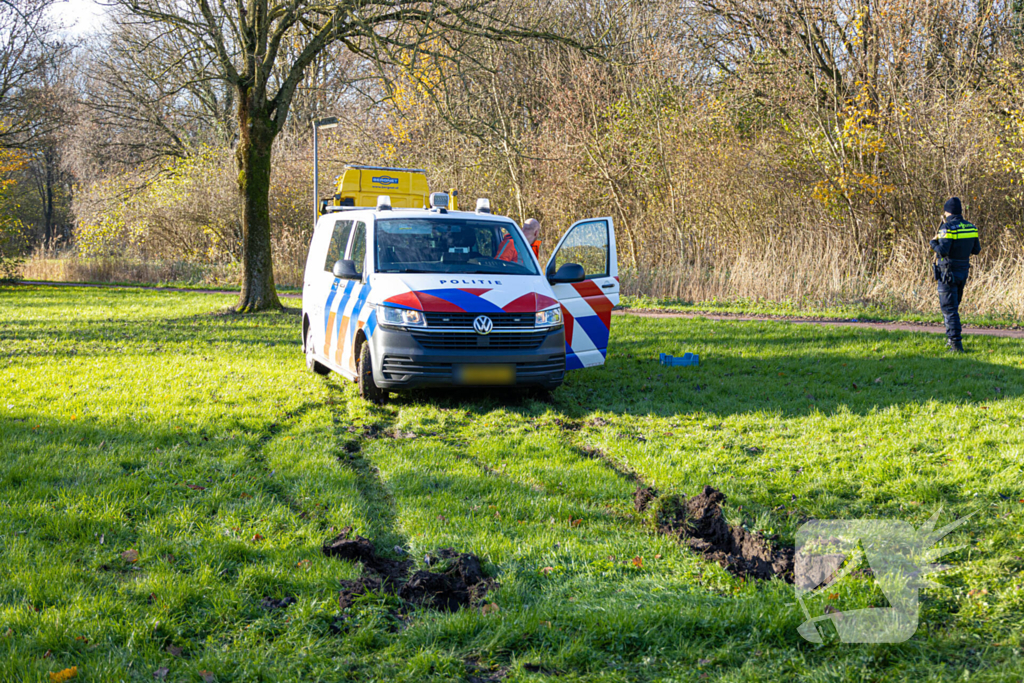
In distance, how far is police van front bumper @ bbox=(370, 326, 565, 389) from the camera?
25.6ft

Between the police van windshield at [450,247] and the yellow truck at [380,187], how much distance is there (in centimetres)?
571

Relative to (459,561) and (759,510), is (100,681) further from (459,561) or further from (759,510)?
(759,510)

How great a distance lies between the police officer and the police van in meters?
4.82

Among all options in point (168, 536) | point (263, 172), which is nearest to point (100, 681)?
point (168, 536)

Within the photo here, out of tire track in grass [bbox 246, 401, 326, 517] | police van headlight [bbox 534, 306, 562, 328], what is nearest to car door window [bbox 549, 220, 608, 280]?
police van headlight [bbox 534, 306, 562, 328]

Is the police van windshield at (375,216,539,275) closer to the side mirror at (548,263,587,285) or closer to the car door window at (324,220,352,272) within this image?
the side mirror at (548,263,587,285)

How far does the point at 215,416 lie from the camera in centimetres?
753

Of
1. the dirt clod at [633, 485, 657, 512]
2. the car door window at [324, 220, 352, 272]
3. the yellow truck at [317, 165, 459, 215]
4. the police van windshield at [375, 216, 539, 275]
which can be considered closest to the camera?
the dirt clod at [633, 485, 657, 512]

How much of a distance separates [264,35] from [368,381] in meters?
10.4

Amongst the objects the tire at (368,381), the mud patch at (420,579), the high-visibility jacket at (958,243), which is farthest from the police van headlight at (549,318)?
the high-visibility jacket at (958,243)

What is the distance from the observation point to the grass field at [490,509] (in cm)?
328

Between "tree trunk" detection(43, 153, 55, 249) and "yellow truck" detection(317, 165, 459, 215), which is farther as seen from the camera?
"tree trunk" detection(43, 153, 55, 249)

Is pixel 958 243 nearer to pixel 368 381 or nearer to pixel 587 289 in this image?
pixel 587 289

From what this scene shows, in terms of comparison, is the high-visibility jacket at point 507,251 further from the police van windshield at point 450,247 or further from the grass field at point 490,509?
the grass field at point 490,509
